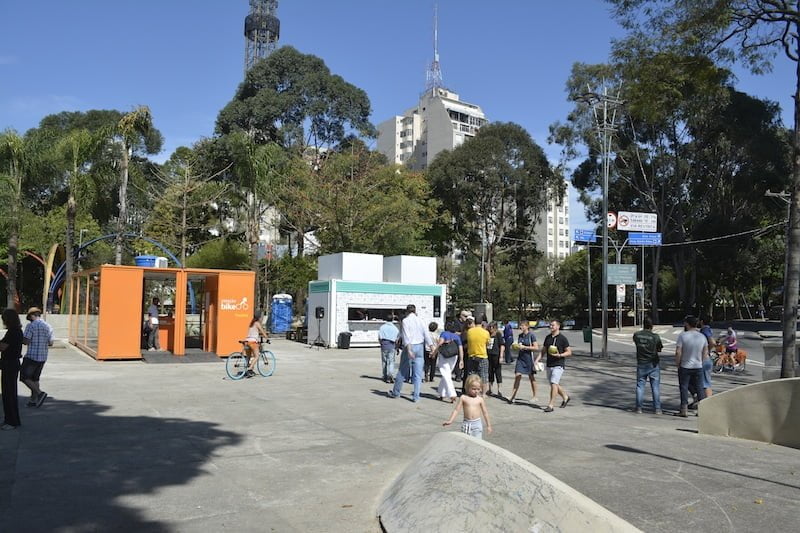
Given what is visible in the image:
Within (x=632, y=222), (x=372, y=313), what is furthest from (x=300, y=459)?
(x=632, y=222)

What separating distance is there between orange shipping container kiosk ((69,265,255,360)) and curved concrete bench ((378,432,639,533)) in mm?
14910

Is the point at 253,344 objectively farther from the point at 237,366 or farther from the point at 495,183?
the point at 495,183

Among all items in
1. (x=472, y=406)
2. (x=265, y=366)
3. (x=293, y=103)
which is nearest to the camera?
(x=472, y=406)

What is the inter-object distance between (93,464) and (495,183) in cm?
4412

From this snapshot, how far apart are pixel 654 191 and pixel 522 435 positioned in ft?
143

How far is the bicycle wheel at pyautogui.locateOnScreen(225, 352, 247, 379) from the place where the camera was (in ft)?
48.3

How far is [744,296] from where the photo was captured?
2992 inches

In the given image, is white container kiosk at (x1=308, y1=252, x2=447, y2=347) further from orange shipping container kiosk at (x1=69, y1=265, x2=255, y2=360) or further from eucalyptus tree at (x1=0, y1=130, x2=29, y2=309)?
eucalyptus tree at (x1=0, y1=130, x2=29, y2=309)

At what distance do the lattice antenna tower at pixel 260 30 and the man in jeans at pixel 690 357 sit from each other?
284ft

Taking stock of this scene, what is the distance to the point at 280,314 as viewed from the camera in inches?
1275

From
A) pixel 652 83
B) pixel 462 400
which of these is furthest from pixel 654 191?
pixel 462 400

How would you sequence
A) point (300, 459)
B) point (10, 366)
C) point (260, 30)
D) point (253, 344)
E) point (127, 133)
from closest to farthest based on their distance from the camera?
point (300, 459), point (10, 366), point (253, 344), point (127, 133), point (260, 30)

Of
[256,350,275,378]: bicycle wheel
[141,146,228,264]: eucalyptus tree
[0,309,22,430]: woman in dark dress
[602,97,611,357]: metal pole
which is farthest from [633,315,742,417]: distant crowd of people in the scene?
[141,146,228,264]: eucalyptus tree

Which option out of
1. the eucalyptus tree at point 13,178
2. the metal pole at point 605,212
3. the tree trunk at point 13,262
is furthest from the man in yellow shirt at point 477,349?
the tree trunk at point 13,262
